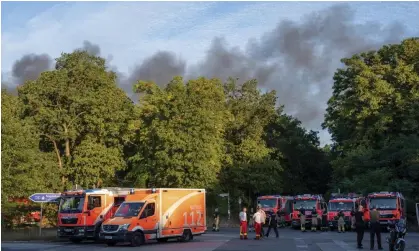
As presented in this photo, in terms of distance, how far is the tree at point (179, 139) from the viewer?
53.7 metres

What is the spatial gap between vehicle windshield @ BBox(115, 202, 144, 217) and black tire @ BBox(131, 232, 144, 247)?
967mm

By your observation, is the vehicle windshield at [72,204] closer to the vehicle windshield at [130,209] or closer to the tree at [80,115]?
the vehicle windshield at [130,209]

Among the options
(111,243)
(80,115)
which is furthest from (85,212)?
(80,115)

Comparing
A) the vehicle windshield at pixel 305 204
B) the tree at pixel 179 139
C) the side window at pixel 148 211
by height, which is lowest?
the side window at pixel 148 211

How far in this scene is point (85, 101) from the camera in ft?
190

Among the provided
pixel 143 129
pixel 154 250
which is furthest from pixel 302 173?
pixel 154 250

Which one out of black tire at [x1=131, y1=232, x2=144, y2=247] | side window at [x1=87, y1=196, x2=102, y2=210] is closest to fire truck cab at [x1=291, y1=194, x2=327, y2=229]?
side window at [x1=87, y1=196, x2=102, y2=210]

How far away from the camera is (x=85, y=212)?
31859mm

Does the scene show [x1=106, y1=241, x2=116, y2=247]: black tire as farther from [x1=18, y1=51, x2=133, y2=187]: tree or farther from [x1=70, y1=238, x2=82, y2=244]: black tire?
[x1=18, y1=51, x2=133, y2=187]: tree

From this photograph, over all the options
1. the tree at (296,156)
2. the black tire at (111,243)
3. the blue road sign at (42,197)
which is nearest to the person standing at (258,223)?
the black tire at (111,243)

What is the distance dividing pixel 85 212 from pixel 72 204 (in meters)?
1.09

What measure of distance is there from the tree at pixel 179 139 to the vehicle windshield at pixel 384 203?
1579cm

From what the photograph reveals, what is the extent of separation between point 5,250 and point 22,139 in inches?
789

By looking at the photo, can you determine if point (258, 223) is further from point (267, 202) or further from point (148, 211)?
point (267, 202)
